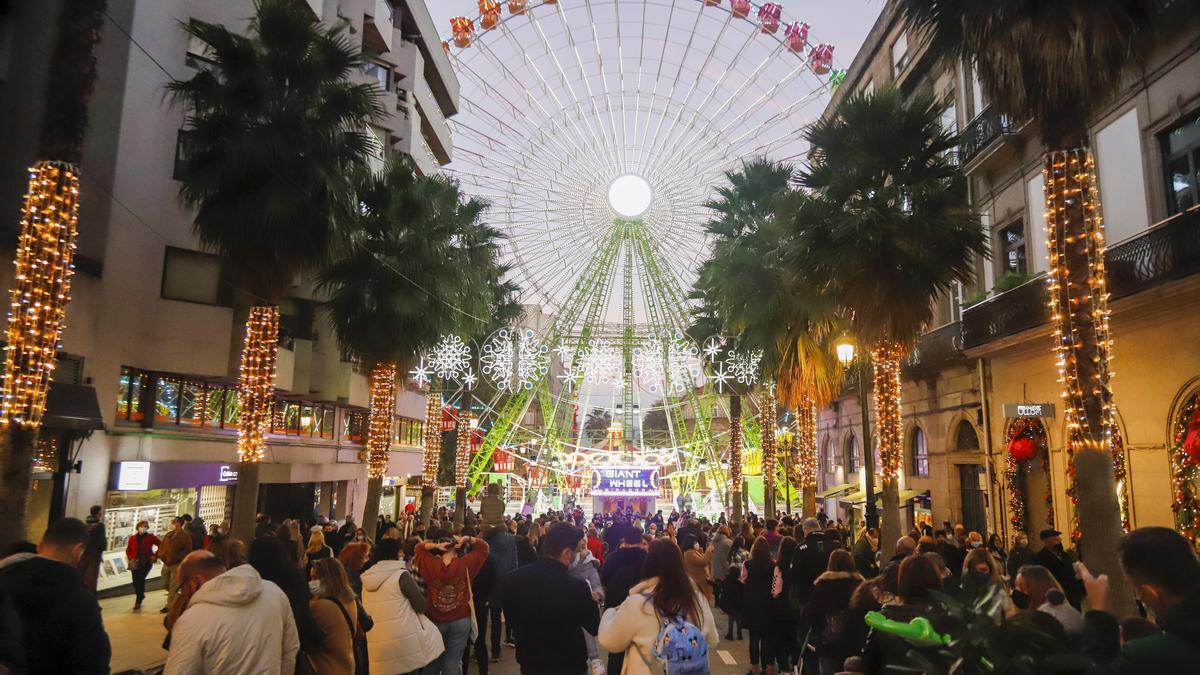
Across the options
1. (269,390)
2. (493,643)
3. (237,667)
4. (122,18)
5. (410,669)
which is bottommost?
(493,643)

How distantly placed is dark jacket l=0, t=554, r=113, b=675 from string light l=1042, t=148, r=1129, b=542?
452 inches

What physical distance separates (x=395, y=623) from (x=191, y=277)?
18.6 meters

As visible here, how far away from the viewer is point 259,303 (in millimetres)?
18203

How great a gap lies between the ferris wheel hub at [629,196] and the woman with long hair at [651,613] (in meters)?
36.4

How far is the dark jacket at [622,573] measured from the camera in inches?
416

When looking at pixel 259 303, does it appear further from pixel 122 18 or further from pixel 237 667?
pixel 237 667

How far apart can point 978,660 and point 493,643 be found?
1162 centimetres

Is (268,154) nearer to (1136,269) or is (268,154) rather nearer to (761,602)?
(761,602)

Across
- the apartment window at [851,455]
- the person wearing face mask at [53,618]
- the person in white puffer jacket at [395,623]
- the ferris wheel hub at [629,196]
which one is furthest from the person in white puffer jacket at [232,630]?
the ferris wheel hub at [629,196]

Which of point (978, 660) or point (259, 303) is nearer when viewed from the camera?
point (978, 660)

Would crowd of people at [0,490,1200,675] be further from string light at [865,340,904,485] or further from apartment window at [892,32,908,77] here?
apartment window at [892,32,908,77]

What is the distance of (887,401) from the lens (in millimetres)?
18547

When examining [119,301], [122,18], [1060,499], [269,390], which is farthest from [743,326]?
[122,18]

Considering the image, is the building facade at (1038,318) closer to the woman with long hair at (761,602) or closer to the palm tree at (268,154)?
the woman with long hair at (761,602)
